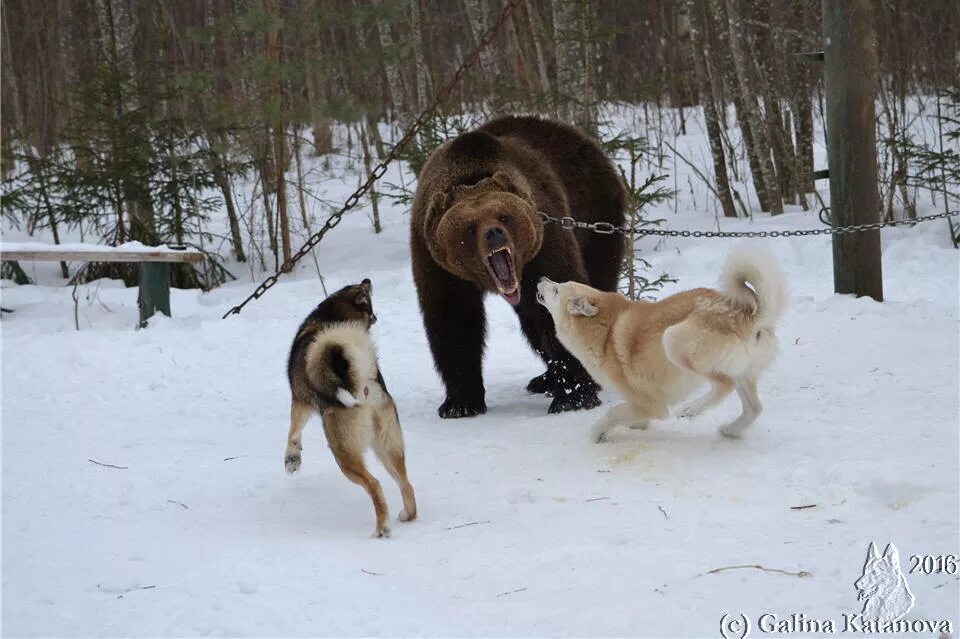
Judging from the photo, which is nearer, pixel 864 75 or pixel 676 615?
pixel 676 615

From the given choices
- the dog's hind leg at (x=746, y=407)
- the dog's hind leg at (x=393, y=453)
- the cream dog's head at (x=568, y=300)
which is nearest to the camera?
the dog's hind leg at (x=393, y=453)

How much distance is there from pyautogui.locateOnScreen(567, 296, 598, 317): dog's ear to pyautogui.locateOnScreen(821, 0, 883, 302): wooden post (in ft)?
12.0

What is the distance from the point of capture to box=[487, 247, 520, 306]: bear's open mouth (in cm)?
593

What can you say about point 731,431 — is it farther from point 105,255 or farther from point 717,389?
point 105,255

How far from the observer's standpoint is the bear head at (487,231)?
5.93 m

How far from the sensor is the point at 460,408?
21.4 feet

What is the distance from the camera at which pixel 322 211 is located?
18516 mm

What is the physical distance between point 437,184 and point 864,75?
378 cm

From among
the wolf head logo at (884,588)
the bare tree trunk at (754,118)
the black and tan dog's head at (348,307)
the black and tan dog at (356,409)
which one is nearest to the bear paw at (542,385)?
the black and tan dog's head at (348,307)

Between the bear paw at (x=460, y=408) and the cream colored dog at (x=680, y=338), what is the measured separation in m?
1.39

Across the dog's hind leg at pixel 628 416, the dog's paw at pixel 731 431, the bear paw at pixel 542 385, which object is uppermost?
the dog's hind leg at pixel 628 416

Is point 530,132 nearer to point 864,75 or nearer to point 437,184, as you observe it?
point 437,184

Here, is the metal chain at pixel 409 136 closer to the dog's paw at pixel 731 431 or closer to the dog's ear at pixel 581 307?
the dog's ear at pixel 581 307

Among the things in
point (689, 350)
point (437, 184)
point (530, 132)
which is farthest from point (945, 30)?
point (689, 350)
